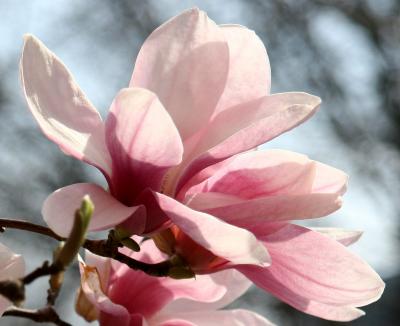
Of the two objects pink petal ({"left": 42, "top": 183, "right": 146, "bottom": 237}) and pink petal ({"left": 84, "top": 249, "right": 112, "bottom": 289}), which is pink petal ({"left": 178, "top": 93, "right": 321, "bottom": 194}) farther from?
pink petal ({"left": 84, "top": 249, "right": 112, "bottom": 289})

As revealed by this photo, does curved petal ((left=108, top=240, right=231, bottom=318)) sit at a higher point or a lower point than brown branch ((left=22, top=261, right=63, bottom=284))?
lower

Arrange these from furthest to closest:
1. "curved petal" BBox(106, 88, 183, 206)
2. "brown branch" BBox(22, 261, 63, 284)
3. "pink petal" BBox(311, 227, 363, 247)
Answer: "pink petal" BBox(311, 227, 363, 247), "curved petal" BBox(106, 88, 183, 206), "brown branch" BBox(22, 261, 63, 284)

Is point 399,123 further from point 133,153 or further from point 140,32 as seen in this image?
point 133,153

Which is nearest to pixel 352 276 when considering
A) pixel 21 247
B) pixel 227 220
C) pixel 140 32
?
pixel 227 220

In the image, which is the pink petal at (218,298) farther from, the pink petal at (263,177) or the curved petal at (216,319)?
the pink petal at (263,177)

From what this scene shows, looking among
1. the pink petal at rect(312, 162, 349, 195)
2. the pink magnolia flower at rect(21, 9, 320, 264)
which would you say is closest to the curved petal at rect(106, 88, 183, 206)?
the pink magnolia flower at rect(21, 9, 320, 264)

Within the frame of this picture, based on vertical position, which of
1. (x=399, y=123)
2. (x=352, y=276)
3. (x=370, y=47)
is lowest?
(x=399, y=123)

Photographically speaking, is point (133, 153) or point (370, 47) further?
point (370, 47)

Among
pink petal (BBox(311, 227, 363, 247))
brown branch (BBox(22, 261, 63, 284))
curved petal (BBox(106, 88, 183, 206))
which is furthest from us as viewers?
pink petal (BBox(311, 227, 363, 247))
